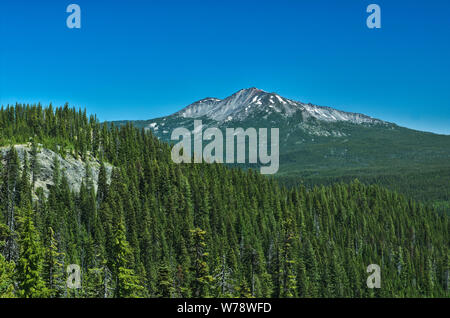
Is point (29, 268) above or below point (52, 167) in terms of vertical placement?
below

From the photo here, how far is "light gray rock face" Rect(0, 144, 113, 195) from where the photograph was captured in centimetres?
11156

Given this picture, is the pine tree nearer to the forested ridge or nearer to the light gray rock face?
the forested ridge

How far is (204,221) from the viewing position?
118688 mm

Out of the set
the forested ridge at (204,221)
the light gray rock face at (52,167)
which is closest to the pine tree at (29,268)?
the forested ridge at (204,221)

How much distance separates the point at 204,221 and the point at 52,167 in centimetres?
4829

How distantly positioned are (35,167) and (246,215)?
216 feet

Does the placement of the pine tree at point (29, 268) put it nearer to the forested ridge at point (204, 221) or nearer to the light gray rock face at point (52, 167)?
the forested ridge at point (204, 221)

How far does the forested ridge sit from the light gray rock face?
1762 millimetres

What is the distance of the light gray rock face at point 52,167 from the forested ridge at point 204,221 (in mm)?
1762

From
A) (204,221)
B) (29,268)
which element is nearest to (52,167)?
(204,221)

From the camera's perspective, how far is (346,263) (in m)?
128

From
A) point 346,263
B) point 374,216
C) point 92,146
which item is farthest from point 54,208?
point 374,216

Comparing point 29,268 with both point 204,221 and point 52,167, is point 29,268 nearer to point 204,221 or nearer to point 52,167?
point 204,221

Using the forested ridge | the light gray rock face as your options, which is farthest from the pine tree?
the light gray rock face
